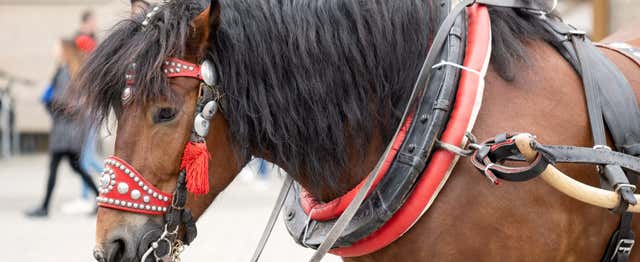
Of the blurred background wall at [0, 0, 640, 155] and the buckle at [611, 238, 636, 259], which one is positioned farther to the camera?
the blurred background wall at [0, 0, 640, 155]

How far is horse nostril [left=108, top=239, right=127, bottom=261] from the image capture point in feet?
8.12

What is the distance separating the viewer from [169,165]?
2.53m

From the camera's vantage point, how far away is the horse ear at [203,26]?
2564mm

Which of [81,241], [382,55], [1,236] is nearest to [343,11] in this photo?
[382,55]

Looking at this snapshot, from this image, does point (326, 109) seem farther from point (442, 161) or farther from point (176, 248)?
point (176, 248)


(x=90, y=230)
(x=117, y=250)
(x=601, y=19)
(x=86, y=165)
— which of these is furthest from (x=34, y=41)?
(x=117, y=250)

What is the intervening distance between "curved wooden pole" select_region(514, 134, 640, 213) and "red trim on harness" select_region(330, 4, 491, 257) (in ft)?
0.62

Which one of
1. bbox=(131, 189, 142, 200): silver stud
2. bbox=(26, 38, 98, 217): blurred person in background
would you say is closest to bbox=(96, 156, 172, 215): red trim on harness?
bbox=(131, 189, 142, 200): silver stud

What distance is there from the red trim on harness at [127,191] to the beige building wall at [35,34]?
13049 mm

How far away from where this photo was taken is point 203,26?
2578 mm

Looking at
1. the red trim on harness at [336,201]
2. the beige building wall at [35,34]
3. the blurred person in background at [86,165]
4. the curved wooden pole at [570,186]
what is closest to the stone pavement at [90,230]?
the blurred person in background at [86,165]

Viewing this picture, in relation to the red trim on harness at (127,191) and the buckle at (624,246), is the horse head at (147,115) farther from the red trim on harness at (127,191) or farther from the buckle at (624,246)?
the buckle at (624,246)

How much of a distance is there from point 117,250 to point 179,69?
1.61 ft

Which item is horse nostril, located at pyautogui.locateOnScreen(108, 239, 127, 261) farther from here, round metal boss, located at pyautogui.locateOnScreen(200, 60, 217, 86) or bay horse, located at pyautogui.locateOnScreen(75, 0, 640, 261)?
round metal boss, located at pyautogui.locateOnScreen(200, 60, 217, 86)
